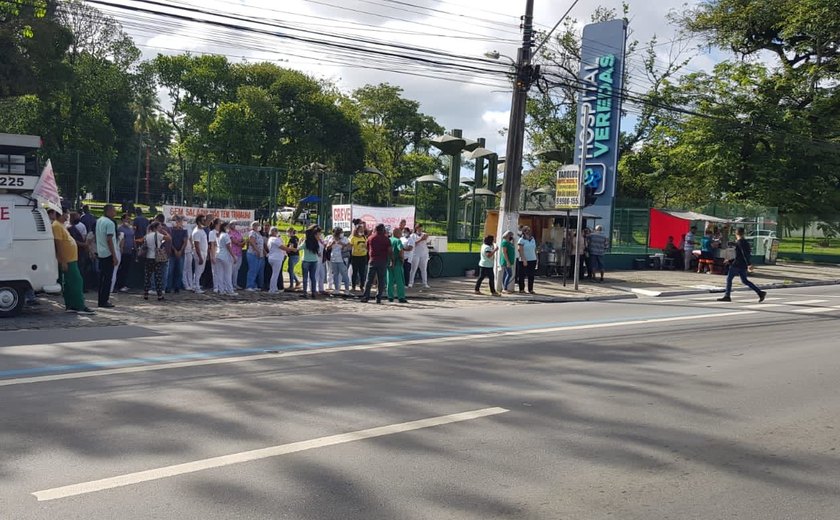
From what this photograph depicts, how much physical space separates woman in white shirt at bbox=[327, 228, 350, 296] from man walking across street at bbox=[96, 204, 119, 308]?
5170 mm

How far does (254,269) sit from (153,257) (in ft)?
9.62

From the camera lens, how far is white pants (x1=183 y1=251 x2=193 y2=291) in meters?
16.2

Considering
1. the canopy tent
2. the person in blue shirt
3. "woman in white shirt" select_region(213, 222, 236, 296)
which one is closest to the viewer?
"woman in white shirt" select_region(213, 222, 236, 296)

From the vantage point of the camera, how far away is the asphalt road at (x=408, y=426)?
15.6ft

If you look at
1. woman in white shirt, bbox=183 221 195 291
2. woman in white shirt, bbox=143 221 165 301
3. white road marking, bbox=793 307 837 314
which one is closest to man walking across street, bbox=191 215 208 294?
woman in white shirt, bbox=183 221 195 291

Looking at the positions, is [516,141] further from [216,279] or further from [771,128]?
[771,128]

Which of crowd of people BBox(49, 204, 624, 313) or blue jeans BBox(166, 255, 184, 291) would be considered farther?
blue jeans BBox(166, 255, 184, 291)

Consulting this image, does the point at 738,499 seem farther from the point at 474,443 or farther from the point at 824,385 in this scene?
the point at 824,385

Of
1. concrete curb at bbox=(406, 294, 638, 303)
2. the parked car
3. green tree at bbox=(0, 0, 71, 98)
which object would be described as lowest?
concrete curb at bbox=(406, 294, 638, 303)

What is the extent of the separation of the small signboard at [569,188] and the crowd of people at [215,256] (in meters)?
4.93

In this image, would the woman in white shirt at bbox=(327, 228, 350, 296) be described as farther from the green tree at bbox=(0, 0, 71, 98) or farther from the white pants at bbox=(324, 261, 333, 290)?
the green tree at bbox=(0, 0, 71, 98)

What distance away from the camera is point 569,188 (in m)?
20.9

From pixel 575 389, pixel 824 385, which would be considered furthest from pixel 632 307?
pixel 575 389

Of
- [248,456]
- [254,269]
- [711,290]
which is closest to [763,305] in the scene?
[711,290]
